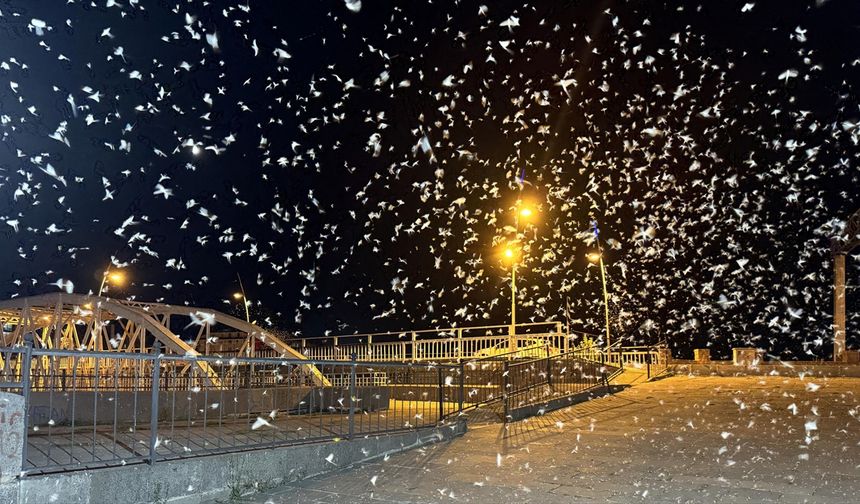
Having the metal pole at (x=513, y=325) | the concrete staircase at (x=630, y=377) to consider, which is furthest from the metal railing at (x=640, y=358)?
the metal pole at (x=513, y=325)

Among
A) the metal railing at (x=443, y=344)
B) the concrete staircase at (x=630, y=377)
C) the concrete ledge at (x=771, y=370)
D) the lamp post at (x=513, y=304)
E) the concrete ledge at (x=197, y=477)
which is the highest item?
the lamp post at (x=513, y=304)

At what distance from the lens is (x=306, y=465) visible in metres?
8.66

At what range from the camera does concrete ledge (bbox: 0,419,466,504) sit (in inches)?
244

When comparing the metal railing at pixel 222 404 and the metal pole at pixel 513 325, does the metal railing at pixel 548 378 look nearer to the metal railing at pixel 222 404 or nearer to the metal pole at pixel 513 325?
the metal railing at pixel 222 404

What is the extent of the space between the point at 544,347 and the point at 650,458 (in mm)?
11724

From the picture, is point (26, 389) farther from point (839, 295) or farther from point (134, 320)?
point (839, 295)

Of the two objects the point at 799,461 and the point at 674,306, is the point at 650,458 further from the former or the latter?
the point at 674,306

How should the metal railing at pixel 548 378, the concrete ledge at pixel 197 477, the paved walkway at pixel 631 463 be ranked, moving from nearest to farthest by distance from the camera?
the concrete ledge at pixel 197 477 → the paved walkway at pixel 631 463 → the metal railing at pixel 548 378

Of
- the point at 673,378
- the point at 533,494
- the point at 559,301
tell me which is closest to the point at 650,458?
the point at 533,494

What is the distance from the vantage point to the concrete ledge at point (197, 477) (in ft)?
20.3

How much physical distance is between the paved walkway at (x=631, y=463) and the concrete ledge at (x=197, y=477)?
25 cm

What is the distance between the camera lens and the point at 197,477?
7.43 meters

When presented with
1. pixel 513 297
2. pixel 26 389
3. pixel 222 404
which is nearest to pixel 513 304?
pixel 513 297

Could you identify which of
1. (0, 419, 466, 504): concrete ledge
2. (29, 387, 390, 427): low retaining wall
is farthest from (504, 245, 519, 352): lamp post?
(0, 419, 466, 504): concrete ledge
